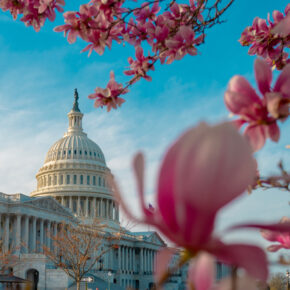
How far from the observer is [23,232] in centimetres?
6047

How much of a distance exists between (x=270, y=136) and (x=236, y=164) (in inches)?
27.9

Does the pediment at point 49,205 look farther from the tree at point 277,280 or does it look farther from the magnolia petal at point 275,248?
the magnolia petal at point 275,248

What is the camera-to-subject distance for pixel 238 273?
0.89 m

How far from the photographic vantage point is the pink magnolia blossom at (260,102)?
131cm

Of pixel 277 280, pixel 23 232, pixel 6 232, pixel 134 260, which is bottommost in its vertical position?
pixel 277 280

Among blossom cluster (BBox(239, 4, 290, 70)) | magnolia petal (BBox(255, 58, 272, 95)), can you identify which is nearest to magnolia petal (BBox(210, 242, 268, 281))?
magnolia petal (BBox(255, 58, 272, 95))

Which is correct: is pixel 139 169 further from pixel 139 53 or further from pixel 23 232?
pixel 23 232

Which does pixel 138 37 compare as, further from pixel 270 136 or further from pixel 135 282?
pixel 135 282

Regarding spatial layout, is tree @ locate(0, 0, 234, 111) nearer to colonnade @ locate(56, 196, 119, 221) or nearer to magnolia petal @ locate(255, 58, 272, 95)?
magnolia petal @ locate(255, 58, 272, 95)

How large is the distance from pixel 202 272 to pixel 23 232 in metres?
62.6

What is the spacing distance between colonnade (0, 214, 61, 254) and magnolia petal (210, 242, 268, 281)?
54.8 meters

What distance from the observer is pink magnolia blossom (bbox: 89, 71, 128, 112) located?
2.97 m

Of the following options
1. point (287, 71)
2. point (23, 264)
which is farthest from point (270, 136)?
point (23, 264)

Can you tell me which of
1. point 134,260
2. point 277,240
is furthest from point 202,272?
point 134,260
